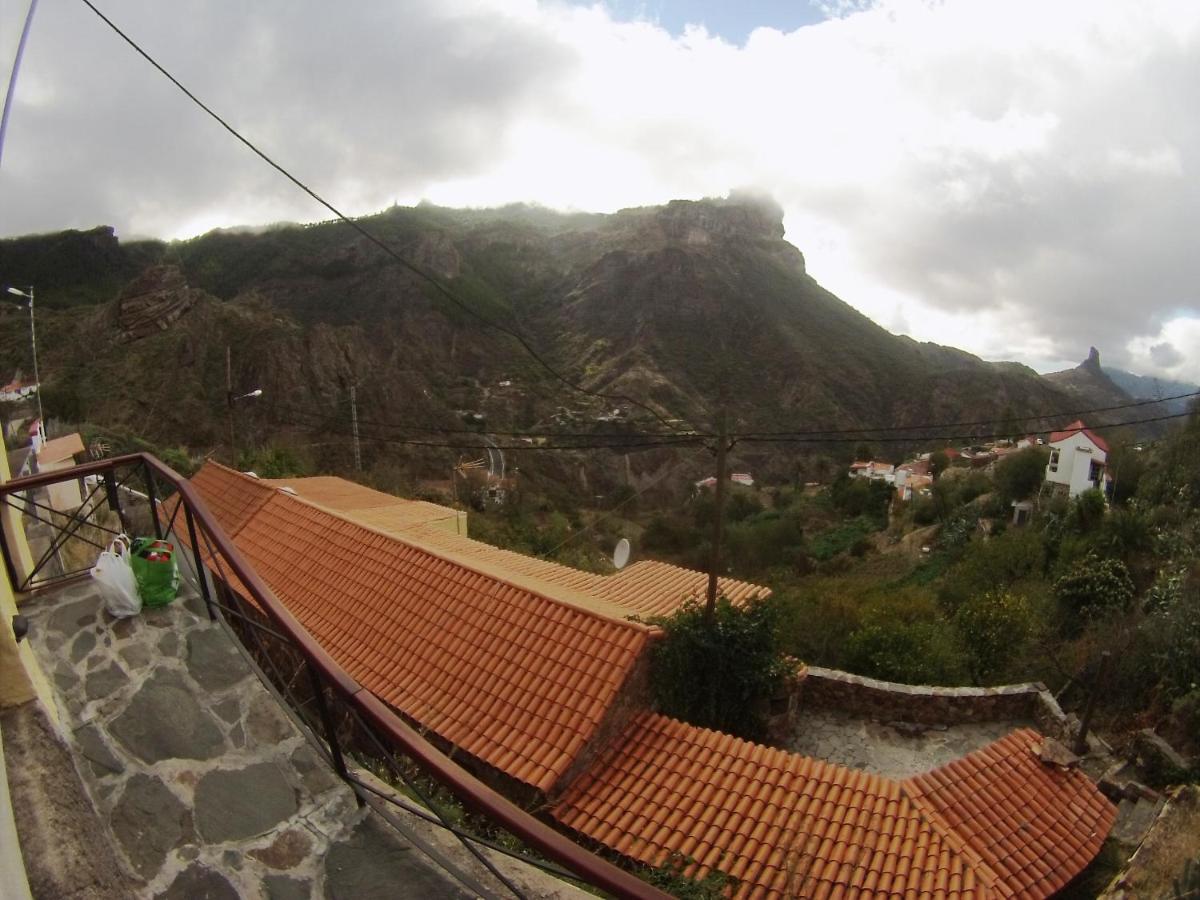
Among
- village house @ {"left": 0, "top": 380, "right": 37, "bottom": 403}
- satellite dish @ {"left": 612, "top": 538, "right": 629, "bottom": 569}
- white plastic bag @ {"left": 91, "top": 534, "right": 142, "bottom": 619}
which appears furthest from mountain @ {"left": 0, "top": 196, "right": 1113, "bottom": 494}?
white plastic bag @ {"left": 91, "top": 534, "right": 142, "bottom": 619}

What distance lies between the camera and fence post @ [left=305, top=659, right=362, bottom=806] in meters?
2.40

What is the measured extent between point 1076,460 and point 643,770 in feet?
110

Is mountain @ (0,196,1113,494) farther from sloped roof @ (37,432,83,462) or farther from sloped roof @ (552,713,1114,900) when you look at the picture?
sloped roof @ (552,713,1114,900)

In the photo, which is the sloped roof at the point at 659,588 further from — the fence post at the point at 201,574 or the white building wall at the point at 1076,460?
the white building wall at the point at 1076,460

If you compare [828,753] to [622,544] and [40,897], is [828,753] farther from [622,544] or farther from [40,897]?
[40,897]

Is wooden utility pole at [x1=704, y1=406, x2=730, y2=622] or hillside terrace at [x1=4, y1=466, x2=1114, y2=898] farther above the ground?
wooden utility pole at [x1=704, y1=406, x2=730, y2=622]

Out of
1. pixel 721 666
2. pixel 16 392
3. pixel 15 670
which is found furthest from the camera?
pixel 16 392

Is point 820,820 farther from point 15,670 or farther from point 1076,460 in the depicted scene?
point 1076,460

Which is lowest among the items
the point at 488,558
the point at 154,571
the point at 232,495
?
→ the point at 488,558

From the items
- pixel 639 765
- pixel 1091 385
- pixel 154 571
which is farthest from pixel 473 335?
pixel 1091 385

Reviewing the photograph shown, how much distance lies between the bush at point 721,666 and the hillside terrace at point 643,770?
406mm

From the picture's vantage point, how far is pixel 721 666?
8.31 meters

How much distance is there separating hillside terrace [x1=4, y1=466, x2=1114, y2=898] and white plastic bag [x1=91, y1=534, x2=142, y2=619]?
162 centimetres

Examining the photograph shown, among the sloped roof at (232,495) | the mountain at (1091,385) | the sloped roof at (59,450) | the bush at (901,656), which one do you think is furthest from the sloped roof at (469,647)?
the mountain at (1091,385)
